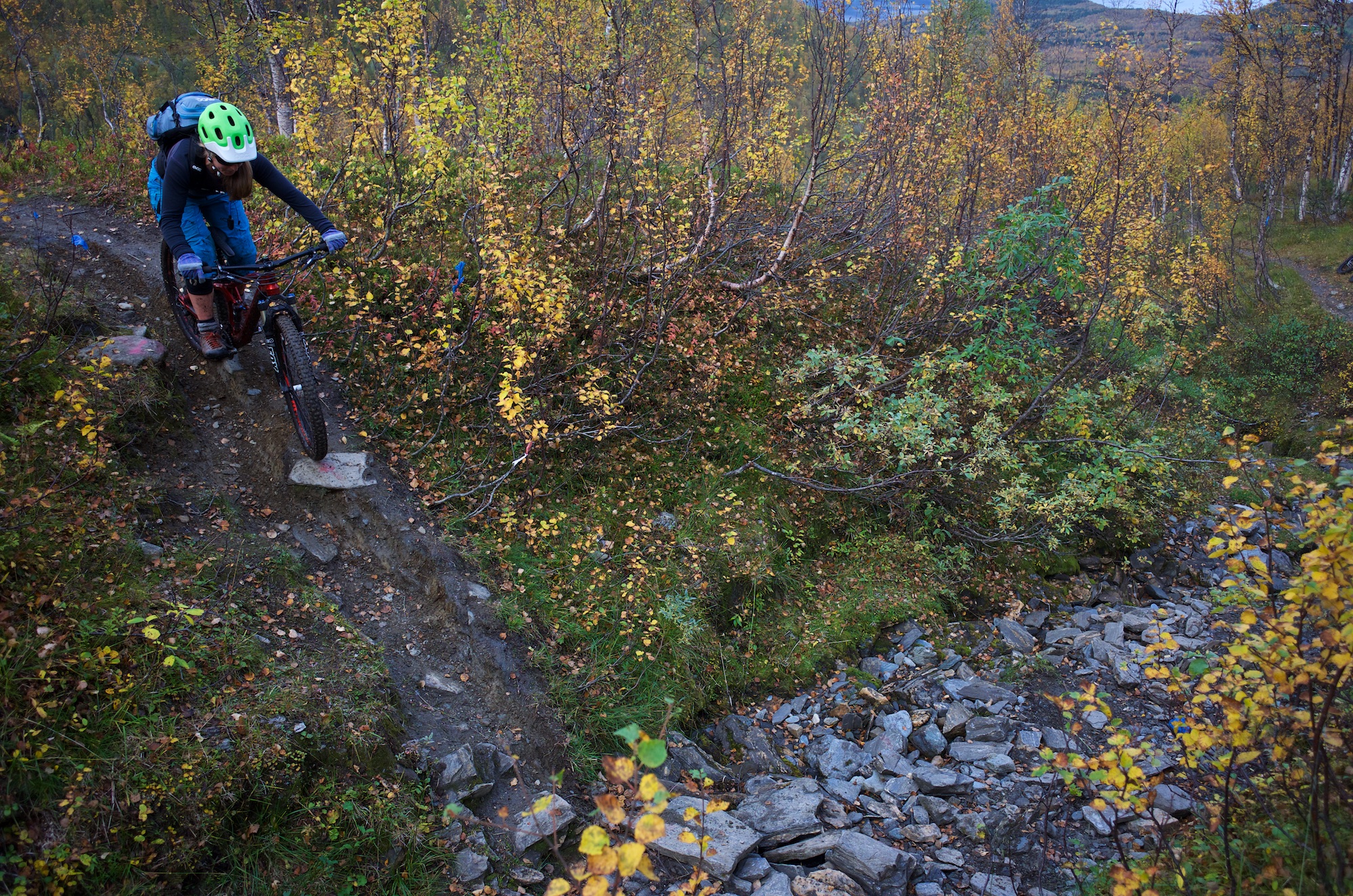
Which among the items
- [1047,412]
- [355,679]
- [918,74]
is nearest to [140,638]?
[355,679]

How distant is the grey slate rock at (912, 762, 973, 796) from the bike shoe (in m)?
6.66

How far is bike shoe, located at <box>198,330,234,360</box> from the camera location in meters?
5.72

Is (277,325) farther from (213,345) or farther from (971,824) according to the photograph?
(971,824)

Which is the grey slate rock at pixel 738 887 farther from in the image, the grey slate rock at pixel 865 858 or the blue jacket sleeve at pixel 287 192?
the blue jacket sleeve at pixel 287 192

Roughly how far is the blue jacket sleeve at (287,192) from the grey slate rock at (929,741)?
6.24 metres

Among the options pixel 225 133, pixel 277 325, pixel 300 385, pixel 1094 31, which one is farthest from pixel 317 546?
pixel 1094 31

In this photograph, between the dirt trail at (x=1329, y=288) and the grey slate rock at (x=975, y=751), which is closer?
the grey slate rock at (x=975, y=751)

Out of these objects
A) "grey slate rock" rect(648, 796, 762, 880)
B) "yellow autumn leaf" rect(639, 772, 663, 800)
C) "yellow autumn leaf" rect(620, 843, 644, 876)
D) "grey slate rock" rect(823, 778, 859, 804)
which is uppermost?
"yellow autumn leaf" rect(639, 772, 663, 800)

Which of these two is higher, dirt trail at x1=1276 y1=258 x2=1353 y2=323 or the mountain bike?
the mountain bike

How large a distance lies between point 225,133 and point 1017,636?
27.1ft

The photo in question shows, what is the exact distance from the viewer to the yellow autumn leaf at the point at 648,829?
82.3 inches

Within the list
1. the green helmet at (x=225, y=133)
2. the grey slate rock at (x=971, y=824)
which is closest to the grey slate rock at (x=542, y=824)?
the grey slate rock at (x=971, y=824)

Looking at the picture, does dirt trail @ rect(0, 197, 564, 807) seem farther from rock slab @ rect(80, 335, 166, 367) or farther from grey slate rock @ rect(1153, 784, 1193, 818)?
grey slate rock @ rect(1153, 784, 1193, 818)

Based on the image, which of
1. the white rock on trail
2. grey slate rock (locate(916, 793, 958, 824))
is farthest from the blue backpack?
grey slate rock (locate(916, 793, 958, 824))
